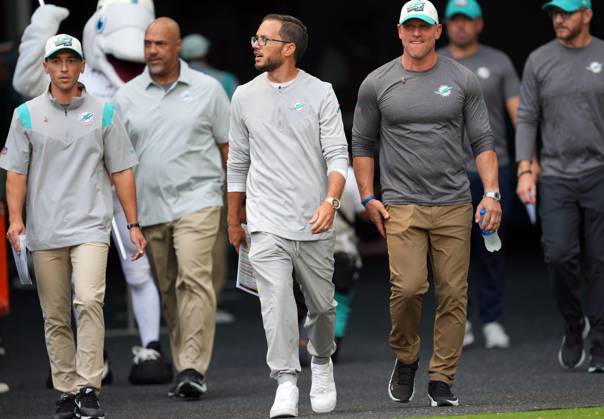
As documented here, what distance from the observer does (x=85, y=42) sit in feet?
33.8

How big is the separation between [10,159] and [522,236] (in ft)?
37.0

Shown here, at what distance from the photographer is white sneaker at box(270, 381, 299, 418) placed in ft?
25.8

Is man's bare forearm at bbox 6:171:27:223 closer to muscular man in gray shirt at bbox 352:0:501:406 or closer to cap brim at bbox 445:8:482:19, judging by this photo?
muscular man in gray shirt at bbox 352:0:501:406

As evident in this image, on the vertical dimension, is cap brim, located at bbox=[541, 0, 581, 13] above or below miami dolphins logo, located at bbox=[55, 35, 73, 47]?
below

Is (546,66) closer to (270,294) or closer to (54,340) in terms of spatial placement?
(270,294)

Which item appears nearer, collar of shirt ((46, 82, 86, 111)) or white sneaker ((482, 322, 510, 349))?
collar of shirt ((46, 82, 86, 111))

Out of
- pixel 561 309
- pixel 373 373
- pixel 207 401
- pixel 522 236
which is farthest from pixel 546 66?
pixel 522 236

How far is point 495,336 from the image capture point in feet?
36.2

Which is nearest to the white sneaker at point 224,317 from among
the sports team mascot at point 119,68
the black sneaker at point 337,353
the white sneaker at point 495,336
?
the black sneaker at point 337,353

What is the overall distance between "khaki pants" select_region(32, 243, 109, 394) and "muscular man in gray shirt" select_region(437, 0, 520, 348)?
3545mm

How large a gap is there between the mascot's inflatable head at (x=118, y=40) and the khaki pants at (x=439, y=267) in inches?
101

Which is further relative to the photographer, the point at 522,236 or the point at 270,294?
the point at 522,236

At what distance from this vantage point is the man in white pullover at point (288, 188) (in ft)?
26.1

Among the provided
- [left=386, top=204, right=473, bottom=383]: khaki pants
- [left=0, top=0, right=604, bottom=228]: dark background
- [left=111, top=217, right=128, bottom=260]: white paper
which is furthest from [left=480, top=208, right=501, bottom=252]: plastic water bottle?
[left=0, top=0, right=604, bottom=228]: dark background
